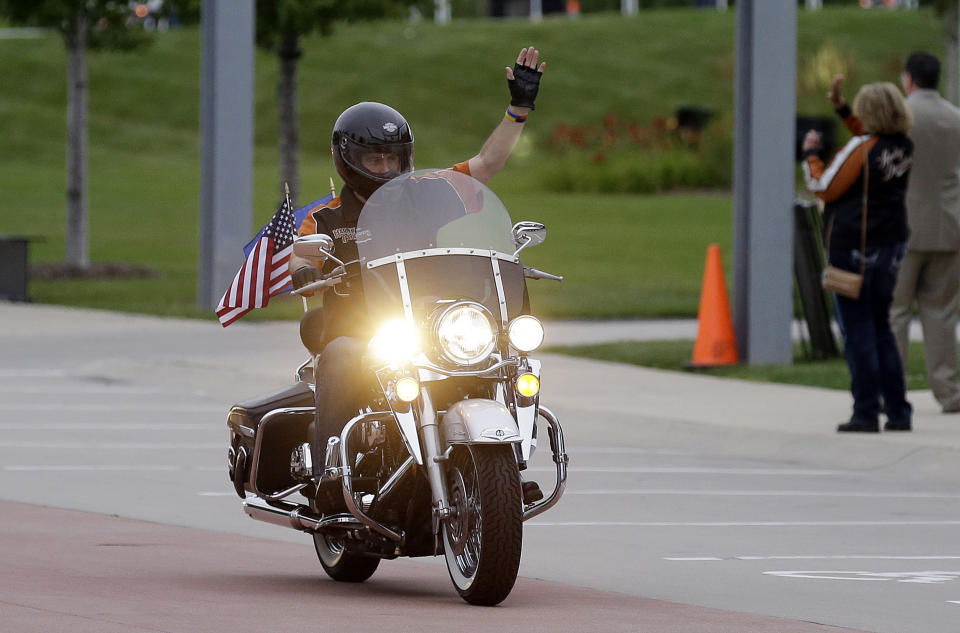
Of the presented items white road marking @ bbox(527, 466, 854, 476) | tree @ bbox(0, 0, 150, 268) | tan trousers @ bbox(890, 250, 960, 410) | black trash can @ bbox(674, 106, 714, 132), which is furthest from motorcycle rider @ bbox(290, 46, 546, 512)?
black trash can @ bbox(674, 106, 714, 132)

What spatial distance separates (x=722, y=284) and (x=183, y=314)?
23.7 feet

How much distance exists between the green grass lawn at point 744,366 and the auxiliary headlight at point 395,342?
356 inches

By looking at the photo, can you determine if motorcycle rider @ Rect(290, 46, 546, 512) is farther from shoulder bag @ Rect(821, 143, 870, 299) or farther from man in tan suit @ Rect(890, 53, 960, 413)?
man in tan suit @ Rect(890, 53, 960, 413)

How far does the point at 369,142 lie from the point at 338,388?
964 millimetres

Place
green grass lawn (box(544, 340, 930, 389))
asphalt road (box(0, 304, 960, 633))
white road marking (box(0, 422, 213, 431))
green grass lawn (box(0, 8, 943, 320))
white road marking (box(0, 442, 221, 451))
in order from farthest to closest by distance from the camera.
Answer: green grass lawn (box(0, 8, 943, 320))
green grass lawn (box(544, 340, 930, 389))
white road marking (box(0, 422, 213, 431))
white road marking (box(0, 442, 221, 451))
asphalt road (box(0, 304, 960, 633))

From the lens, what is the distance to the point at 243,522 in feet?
32.1

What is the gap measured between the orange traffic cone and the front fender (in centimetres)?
1053

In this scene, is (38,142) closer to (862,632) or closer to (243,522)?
(243,522)

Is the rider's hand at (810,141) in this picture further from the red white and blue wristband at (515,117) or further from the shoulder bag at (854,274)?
the red white and blue wristband at (515,117)

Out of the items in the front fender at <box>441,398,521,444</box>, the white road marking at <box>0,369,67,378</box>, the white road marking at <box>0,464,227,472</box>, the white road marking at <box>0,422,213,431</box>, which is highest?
the front fender at <box>441,398,521,444</box>

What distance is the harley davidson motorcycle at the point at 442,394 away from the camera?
693 centimetres

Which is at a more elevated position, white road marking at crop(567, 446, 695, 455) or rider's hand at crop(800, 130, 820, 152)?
rider's hand at crop(800, 130, 820, 152)

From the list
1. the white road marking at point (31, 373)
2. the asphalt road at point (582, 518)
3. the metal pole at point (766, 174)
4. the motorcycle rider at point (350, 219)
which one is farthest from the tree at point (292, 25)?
the motorcycle rider at point (350, 219)

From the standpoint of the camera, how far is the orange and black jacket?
40.3 feet
